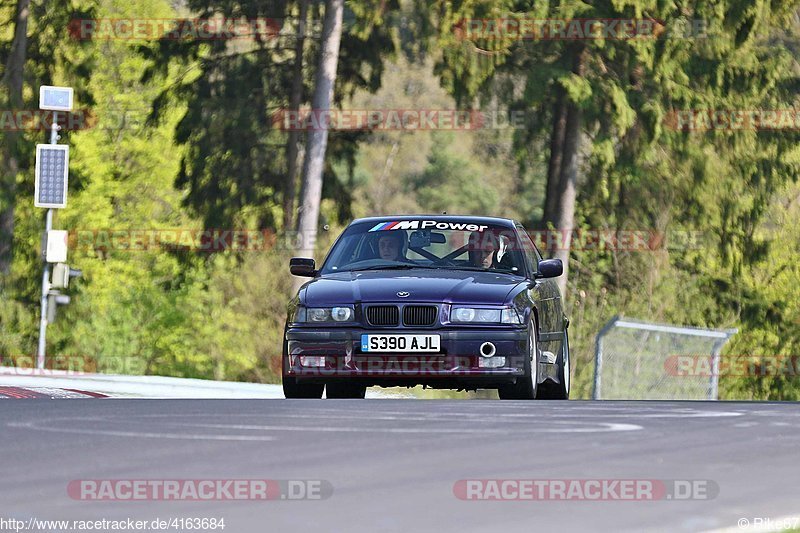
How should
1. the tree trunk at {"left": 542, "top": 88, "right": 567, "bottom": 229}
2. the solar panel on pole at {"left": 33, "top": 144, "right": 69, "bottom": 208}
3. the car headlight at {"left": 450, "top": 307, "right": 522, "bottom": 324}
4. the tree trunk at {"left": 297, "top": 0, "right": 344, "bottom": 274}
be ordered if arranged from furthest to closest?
1. the tree trunk at {"left": 542, "top": 88, "right": 567, "bottom": 229}
2. the tree trunk at {"left": 297, "top": 0, "right": 344, "bottom": 274}
3. the solar panel on pole at {"left": 33, "top": 144, "right": 69, "bottom": 208}
4. the car headlight at {"left": 450, "top": 307, "right": 522, "bottom": 324}

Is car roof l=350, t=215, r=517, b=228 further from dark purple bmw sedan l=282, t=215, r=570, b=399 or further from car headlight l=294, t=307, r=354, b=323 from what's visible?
car headlight l=294, t=307, r=354, b=323

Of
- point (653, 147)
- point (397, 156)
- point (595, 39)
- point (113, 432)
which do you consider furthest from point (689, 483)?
point (397, 156)

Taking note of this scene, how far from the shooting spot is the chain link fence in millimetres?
25031

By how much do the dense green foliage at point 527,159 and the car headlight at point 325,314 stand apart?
23.3m

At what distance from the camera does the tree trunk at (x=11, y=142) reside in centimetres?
4219

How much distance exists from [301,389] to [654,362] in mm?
14065

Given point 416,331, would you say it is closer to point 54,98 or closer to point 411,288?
point 411,288

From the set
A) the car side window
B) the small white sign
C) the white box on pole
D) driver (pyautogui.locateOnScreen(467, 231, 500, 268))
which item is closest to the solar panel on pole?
the white box on pole

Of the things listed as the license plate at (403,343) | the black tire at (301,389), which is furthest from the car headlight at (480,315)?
the black tire at (301,389)

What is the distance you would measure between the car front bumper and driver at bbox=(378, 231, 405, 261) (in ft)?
5.25

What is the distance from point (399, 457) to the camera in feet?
28.5

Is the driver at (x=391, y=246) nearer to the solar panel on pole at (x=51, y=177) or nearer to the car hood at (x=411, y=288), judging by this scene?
the car hood at (x=411, y=288)

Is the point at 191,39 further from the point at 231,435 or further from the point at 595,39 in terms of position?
the point at 231,435

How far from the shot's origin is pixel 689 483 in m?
7.92
